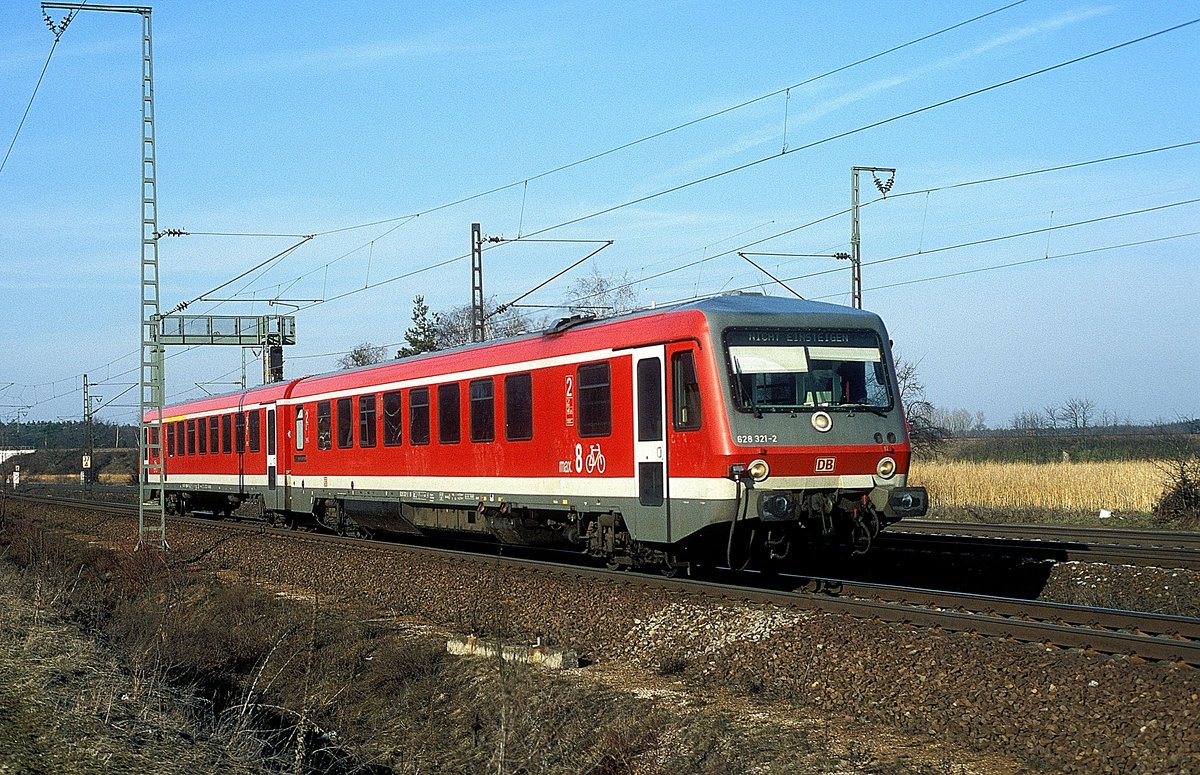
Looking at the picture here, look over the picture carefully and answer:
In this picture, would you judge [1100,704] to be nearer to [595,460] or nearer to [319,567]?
[595,460]

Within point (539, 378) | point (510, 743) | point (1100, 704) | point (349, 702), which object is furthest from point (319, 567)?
point (1100, 704)

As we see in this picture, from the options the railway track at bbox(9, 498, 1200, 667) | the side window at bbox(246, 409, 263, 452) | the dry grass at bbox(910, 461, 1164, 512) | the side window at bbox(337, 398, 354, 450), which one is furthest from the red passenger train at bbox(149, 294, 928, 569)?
the dry grass at bbox(910, 461, 1164, 512)

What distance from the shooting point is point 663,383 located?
44.6 feet

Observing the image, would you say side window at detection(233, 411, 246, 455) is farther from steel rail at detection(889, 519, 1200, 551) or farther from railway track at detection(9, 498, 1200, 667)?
steel rail at detection(889, 519, 1200, 551)

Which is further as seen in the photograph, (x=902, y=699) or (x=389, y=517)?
(x=389, y=517)

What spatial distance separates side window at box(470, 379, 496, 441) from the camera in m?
17.5

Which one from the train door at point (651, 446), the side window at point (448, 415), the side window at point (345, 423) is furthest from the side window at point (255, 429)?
the train door at point (651, 446)

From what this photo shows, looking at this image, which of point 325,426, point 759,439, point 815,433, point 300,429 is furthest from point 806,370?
point 300,429

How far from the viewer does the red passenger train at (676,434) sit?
13.0 m

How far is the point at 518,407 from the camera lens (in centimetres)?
1675

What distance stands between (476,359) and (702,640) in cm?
768

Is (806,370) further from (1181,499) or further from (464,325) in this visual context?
(464,325)

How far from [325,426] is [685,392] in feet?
39.0

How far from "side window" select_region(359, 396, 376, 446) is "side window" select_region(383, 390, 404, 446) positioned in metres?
0.55
